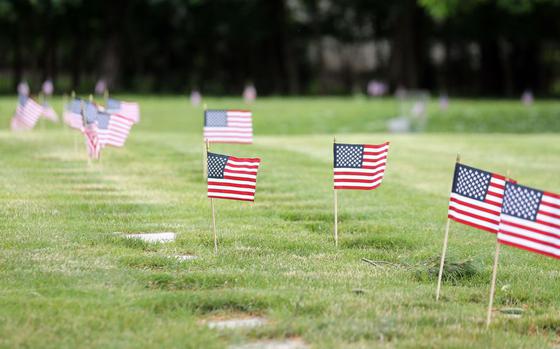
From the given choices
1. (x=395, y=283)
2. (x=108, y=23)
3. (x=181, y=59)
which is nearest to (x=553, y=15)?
(x=108, y=23)

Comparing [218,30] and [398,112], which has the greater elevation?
[218,30]

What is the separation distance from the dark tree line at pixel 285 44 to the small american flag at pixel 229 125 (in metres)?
31.2

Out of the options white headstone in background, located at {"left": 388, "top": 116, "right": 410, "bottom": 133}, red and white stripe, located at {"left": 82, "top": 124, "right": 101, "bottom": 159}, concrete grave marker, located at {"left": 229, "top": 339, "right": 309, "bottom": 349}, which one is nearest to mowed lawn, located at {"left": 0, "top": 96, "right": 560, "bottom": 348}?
concrete grave marker, located at {"left": 229, "top": 339, "right": 309, "bottom": 349}

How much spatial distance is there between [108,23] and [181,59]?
17.4m

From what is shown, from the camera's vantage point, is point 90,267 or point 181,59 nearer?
point 90,267

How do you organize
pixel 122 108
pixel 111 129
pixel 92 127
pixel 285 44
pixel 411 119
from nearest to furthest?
pixel 111 129 → pixel 92 127 → pixel 122 108 → pixel 411 119 → pixel 285 44

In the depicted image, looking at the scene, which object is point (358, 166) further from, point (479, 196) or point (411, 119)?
point (411, 119)

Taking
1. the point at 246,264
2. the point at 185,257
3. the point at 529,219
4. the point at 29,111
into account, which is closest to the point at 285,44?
the point at 29,111

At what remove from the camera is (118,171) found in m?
15.1

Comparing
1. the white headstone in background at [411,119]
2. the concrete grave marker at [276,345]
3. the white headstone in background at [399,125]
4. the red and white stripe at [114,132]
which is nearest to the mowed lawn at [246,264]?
the concrete grave marker at [276,345]

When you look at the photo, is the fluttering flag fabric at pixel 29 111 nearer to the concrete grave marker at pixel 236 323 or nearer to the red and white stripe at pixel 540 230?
the concrete grave marker at pixel 236 323

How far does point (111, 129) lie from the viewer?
14148mm

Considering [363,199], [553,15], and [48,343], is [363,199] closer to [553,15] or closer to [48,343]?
[48,343]

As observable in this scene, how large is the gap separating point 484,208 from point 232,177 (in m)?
2.64
